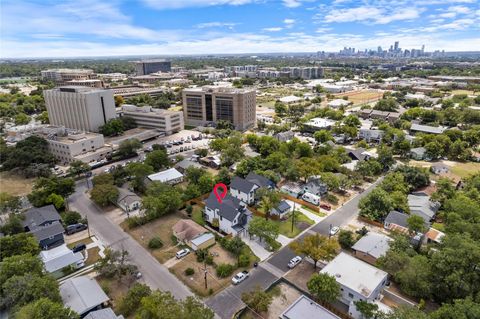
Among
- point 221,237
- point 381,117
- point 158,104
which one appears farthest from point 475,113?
point 158,104

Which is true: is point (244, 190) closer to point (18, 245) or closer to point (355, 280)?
point (355, 280)

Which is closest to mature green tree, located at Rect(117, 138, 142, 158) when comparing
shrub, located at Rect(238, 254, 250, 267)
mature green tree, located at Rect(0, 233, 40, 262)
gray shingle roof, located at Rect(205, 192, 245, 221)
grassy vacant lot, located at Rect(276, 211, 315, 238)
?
gray shingle roof, located at Rect(205, 192, 245, 221)

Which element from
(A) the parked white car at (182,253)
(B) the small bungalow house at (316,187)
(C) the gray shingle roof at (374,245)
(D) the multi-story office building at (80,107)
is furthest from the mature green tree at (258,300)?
(D) the multi-story office building at (80,107)

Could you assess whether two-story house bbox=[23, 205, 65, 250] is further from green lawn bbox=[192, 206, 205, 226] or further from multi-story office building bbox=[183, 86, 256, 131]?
multi-story office building bbox=[183, 86, 256, 131]

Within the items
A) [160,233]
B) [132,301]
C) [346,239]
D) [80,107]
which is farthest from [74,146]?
[346,239]

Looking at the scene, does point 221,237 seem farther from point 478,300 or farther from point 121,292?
point 478,300
